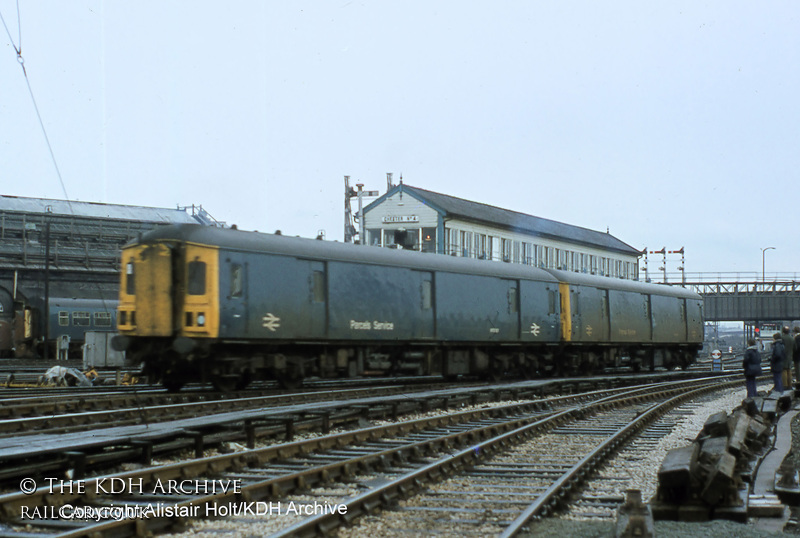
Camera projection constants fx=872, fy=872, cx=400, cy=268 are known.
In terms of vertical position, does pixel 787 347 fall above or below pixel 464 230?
below

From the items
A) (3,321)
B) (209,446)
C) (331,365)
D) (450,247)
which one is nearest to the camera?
(209,446)

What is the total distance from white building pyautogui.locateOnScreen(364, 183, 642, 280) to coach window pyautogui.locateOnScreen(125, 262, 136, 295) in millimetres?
30849

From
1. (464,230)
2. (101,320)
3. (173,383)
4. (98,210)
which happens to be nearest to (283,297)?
(173,383)

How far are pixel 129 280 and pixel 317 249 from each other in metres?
3.77

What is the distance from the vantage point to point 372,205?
50875 millimetres

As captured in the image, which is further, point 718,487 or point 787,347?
point 787,347

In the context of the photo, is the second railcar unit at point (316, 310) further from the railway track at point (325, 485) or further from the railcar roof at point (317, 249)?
the railway track at point (325, 485)

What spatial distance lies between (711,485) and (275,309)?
1114 centimetres

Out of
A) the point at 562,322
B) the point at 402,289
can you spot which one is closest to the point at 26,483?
the point at 402,289

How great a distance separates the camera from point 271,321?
54.5 ft

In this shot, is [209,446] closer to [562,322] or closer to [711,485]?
[711,485]

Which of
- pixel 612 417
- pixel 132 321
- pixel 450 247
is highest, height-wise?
pixel 450 247

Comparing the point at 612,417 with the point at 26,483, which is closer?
the point at 26,483

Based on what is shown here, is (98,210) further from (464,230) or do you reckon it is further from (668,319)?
(668,319)
